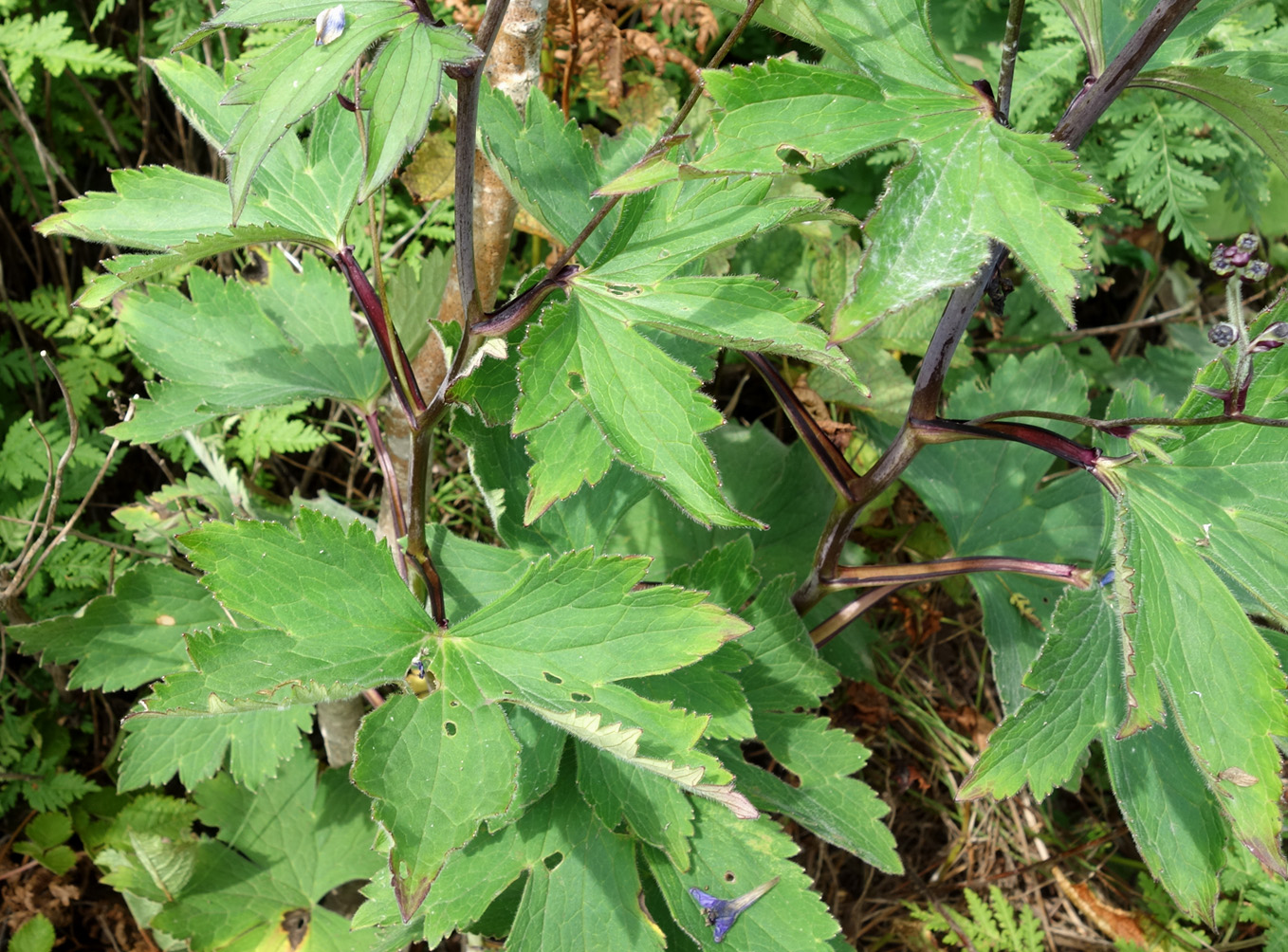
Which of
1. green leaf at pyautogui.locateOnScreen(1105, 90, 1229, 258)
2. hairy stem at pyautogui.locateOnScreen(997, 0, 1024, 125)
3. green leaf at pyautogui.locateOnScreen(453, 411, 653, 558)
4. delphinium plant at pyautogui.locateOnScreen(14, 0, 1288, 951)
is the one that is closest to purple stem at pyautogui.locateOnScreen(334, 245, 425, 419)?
delphinium plant at pyautogui.locateOnScreen(14, 0, 1288, 951)

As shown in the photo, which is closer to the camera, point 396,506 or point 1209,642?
point 1209,642

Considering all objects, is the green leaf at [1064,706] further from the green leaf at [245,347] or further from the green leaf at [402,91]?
the green leaf at [245,347]

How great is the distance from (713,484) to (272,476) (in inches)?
70.9

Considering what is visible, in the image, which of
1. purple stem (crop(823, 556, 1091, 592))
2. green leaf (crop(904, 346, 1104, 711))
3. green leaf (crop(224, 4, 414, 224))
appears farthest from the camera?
green leaf (crop(904, 346, 1104, 711))

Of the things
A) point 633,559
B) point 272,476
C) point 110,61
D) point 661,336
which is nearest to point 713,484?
point 633,559

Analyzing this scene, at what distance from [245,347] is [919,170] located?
1321 mm

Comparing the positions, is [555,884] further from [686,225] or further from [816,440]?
[686,225]

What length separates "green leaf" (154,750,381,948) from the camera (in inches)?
83.5

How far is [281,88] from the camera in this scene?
941 mm

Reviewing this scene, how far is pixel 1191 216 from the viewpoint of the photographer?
266 cm

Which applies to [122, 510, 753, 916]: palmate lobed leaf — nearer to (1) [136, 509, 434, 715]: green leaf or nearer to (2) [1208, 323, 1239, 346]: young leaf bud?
(1) [136, 509, 434, 715]: green leaf

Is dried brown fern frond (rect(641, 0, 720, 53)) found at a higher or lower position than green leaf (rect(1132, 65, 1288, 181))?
higher

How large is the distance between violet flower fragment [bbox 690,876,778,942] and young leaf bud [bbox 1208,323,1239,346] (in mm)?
1163

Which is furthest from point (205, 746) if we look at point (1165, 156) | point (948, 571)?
point (1165, 156)
